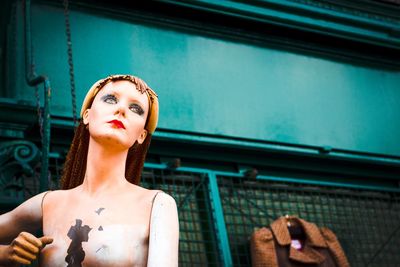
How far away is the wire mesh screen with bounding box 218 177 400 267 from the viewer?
216 inches

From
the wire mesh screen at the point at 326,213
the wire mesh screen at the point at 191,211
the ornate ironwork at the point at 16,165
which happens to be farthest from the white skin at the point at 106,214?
the wire mesh screen at the point at 326,213

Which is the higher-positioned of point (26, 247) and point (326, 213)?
point (326, 213)

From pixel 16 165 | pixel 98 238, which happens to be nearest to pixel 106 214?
pixel 98 238

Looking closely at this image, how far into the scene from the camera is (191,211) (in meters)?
5.26

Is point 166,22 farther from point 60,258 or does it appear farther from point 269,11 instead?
point 60,258

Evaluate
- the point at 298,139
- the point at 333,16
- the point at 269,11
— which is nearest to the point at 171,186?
the point at 298,139

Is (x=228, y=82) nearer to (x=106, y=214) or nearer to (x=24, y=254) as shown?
(x=106, y=214)

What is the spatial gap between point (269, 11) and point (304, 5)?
37 cm

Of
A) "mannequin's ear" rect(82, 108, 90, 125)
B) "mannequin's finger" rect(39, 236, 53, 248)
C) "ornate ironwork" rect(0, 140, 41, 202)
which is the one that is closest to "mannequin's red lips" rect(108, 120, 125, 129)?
"mannequin's ear" rect(82, 108, 90, 125)

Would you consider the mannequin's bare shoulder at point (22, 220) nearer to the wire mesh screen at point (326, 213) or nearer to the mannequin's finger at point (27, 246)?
the mannequin's finger at point (27, 246)

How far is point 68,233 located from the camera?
2760mm

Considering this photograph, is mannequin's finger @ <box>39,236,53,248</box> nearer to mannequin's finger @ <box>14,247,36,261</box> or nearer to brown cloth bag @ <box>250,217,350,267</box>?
mannequin's finger @ <box>14,247,36,261</box>

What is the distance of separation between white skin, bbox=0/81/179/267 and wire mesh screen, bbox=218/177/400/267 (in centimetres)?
241

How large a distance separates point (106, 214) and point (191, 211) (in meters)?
2.49
